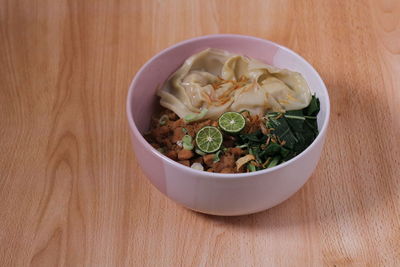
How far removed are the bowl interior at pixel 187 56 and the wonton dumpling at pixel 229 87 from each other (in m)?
0.03

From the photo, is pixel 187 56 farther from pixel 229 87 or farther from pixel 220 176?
pixel 220 176

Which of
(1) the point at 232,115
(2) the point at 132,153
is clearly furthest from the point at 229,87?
(2) the point at 132,153

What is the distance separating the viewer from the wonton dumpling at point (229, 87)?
63.2 inches

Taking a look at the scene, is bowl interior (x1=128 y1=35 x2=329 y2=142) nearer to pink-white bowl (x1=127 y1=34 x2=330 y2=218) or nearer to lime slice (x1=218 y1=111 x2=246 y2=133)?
pink-white bowl (x1=127 y1=34 x2=330 y2=218)

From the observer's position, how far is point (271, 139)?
4.88ft

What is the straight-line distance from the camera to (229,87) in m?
1.67

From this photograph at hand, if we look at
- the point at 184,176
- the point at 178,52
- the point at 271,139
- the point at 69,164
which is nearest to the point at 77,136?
the point at 69,164

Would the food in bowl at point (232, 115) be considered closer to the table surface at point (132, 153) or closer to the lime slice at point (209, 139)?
the lime slice at point (209, 139)

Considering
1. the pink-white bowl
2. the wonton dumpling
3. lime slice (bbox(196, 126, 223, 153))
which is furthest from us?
the wonton dumpling

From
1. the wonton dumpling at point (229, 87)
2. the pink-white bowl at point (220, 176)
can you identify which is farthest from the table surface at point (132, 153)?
the wonton dumpling at point (229, 87)

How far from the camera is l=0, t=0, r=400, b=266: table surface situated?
149 centimetres

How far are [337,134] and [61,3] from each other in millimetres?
1206

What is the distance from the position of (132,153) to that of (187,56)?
357 mm

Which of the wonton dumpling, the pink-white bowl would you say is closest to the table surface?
the pink-white bowl
